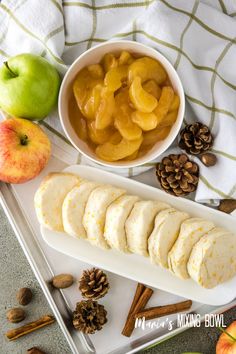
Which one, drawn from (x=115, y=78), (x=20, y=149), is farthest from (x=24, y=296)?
(x=115, y=78)

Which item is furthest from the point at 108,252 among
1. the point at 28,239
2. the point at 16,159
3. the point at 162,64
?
the point at 162,64

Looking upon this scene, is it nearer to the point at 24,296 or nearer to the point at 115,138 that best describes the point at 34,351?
the point at 24,296

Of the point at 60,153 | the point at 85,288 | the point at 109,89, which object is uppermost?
the point at 109,89

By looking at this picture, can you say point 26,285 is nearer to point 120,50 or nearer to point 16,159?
point 16,159

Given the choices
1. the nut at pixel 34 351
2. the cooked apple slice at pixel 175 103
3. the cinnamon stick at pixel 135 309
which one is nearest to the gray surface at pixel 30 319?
the nut at pixel 34 351

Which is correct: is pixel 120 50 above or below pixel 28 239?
above

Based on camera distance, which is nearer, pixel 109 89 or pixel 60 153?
pixel 109 89

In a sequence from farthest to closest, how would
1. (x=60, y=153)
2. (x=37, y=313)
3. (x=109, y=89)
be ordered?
(x=37, y=313)
(x=60, y=153)
(x=109, y=89)

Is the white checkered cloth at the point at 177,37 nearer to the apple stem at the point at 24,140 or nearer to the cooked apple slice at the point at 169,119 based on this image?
the cooked apple slice at the point at 169,119
